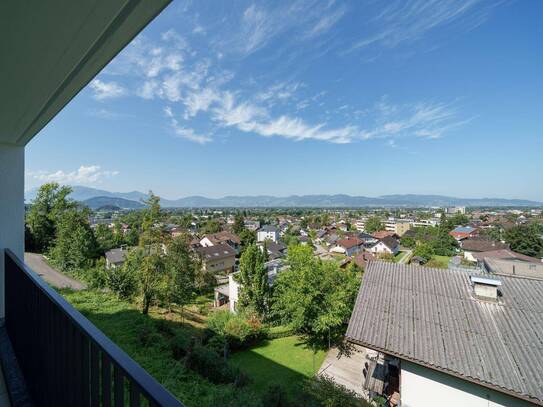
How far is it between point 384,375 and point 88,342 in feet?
26.4

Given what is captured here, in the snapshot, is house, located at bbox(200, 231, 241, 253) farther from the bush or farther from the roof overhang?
the roof overhang

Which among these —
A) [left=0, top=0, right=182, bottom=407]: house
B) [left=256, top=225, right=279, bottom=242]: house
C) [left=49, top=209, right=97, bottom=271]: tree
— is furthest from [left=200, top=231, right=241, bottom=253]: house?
[left=0, top=0, right=182, bottom=407]: house

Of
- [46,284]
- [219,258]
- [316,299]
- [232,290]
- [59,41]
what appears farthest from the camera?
[219,258]

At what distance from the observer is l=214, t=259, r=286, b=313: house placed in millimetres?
15125

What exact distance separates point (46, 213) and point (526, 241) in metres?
49.5

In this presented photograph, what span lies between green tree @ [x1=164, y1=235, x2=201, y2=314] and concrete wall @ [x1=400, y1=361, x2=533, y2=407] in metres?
8.27

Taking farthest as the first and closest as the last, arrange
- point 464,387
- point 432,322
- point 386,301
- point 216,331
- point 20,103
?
point 216,331 → point 386,301 → point 432,322 → point 464,387 → point 20,103

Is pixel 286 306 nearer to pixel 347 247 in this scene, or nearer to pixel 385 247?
pixel 347 247

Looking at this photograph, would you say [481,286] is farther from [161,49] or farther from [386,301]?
[161,49]

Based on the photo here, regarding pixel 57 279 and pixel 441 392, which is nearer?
pixel 441 392

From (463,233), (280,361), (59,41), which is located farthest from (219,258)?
(463,233)

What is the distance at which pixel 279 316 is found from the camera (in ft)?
45.3

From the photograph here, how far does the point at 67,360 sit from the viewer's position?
1.08 m

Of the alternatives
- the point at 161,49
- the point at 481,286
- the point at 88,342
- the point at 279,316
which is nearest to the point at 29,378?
the point at 88,342
